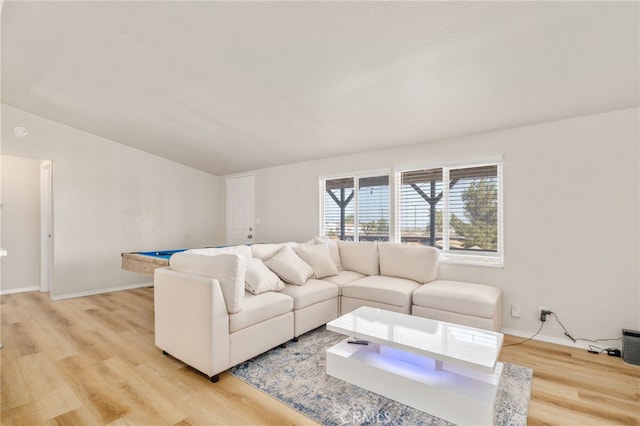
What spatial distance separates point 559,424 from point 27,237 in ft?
23.3

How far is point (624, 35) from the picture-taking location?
1872mm

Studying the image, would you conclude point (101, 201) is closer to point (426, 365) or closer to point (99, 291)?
point (99, 291)

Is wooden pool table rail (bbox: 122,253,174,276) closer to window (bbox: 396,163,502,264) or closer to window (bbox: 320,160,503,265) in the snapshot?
window (bbox: 320,160,503,265)

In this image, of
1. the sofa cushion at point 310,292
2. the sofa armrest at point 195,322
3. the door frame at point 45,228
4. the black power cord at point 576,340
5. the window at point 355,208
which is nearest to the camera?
the sofa armrest at point 195,322

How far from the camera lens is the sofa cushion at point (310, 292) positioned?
9.79 feet

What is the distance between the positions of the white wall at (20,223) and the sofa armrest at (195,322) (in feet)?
13.6

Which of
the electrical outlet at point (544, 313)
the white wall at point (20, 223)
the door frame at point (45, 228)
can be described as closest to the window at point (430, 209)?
the electrical outlet at point (544, 313)

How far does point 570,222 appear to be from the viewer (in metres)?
2.92

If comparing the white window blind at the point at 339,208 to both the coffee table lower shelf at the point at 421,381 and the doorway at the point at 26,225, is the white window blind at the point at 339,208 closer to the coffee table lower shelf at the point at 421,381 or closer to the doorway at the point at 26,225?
the coffee table lower shelf at the point at 421,381

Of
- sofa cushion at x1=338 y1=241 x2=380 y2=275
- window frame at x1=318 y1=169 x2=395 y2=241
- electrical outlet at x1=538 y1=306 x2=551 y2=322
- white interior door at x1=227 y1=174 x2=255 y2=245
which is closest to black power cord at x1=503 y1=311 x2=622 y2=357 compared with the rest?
electrical outlet at x1=538 y1=306 x2=551 y2=322

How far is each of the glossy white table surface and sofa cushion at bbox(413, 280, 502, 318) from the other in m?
0.54

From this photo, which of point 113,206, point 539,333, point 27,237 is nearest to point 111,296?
point 113,206

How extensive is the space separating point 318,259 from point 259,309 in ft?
4.18

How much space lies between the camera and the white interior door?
588cm
